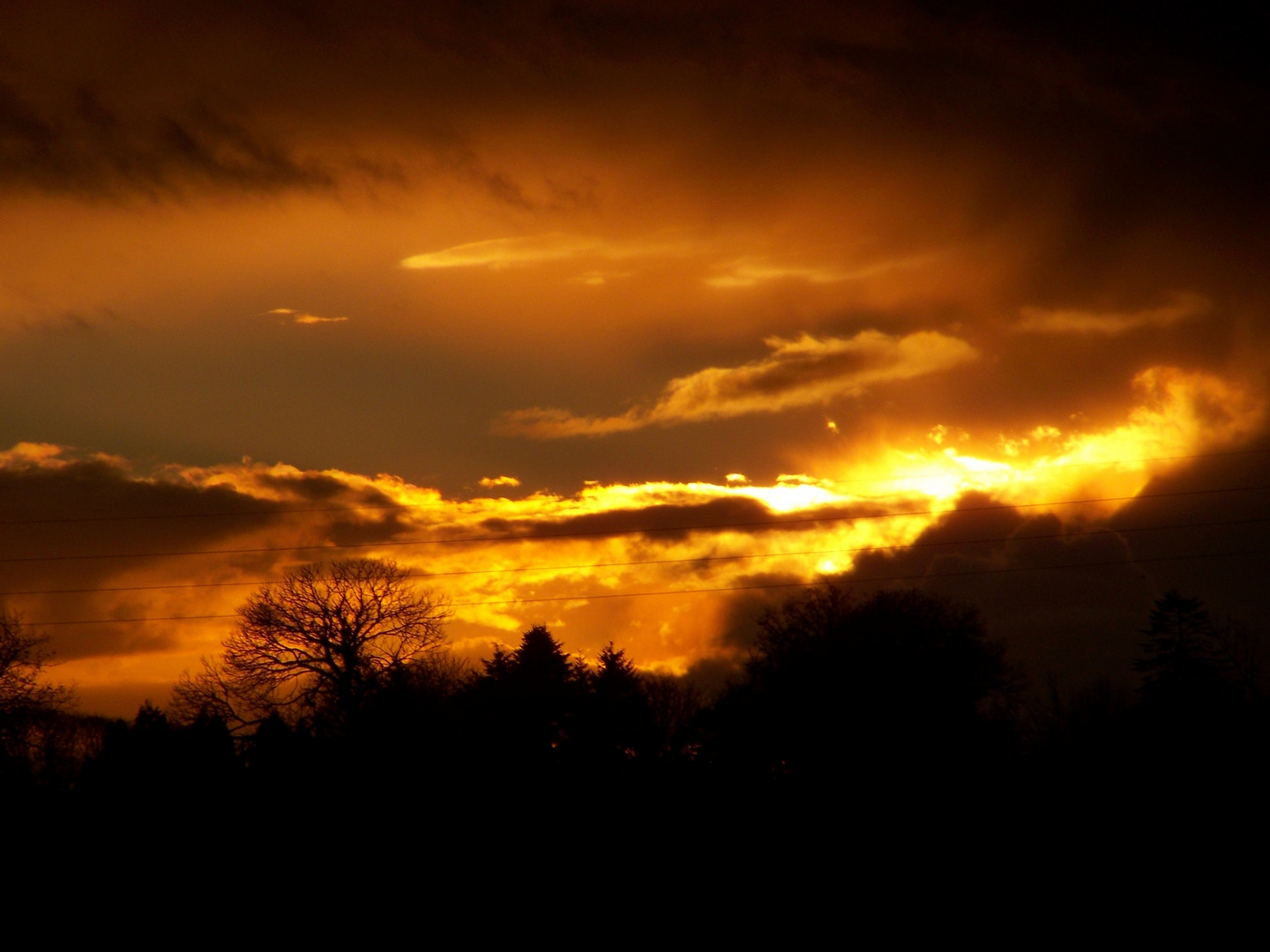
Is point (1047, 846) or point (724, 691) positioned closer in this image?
point (1047, 846)

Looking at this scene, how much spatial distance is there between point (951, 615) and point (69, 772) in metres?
70.8

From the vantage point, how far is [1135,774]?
49656mm

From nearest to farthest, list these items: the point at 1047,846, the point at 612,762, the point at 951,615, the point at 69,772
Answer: the point at 1047,846
the point at 612,762
the point at 951,615
the point at 69,772

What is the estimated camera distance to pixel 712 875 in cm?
4522

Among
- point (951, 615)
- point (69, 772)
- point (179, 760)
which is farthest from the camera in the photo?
point (69, 772)

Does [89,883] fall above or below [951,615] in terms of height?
below

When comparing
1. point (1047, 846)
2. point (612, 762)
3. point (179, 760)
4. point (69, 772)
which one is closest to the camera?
point (1047, 846)

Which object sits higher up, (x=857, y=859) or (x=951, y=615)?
(x=951, y=615)

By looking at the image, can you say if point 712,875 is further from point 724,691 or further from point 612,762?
point 724,691

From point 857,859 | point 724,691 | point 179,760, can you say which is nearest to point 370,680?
point 179,760

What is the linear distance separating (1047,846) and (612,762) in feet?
101

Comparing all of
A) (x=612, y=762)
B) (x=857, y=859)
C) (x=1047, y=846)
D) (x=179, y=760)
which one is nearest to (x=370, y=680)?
(x=179, y=760)

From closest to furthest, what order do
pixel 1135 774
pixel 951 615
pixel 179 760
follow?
1. pixel 1135 774
2. pixel 179 760
3. pixel 951 615

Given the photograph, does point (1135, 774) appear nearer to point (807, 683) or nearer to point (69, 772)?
point (807, 683)
